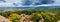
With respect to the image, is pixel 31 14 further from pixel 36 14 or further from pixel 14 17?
pixel 14 17

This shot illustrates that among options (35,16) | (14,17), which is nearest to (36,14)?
(35,16)

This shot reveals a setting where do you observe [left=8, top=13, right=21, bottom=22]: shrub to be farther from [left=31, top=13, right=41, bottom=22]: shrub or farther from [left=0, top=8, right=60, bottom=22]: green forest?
[left=31, top=13, right=41, bottom=22]: shrub

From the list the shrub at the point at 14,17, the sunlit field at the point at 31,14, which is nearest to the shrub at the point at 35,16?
the sunlit field at the point at 31,14

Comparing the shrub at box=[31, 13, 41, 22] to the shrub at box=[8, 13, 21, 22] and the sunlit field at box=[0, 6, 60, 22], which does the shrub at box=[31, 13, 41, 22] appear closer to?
the sunlit field at box=[0, 6, 60, 22]

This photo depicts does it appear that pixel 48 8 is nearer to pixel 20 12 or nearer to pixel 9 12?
pixel 20 12

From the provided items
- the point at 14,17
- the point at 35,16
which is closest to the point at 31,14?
the point at 35,16

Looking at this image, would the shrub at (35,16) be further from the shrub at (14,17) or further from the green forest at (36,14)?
the shrub at (14,17)

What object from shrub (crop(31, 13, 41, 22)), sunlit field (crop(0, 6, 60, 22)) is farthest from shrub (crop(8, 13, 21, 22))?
shrub (crop(31, 13, 41, 22))

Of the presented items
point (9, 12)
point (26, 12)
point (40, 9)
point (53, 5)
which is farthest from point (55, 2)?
point (9, 12)

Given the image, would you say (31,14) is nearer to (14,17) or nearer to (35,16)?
(35,16)
